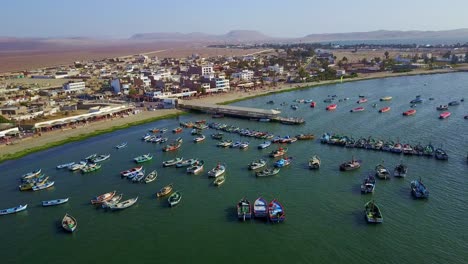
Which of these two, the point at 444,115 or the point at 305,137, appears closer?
the point at 305,137

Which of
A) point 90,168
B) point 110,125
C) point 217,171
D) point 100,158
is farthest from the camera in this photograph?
point 110,125

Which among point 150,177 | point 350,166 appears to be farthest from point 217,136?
point 350,166

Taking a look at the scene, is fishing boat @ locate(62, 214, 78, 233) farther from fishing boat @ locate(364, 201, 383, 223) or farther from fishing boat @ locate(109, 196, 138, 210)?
fishing boat @ locate(364, 201, 383, 223)

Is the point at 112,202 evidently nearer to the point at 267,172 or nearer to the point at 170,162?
the point at 170,162

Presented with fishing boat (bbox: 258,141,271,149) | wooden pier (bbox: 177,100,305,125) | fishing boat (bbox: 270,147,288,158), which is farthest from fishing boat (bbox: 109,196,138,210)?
wooden pier (bbox: 177,100,305,125)

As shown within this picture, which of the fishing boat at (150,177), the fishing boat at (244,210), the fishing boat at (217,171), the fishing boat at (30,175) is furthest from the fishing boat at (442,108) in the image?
the fishing boat at (30,175)

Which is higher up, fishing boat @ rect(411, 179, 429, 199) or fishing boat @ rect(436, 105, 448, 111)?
fishing boat @ rect(436, 105, 448, 111)
